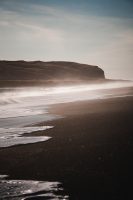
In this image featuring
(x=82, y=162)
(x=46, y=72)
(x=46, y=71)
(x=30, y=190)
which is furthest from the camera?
(x=46, y=71)

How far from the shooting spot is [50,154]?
10.3 m

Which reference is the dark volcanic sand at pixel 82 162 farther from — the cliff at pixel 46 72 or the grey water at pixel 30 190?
the cliff at pixel 46 72

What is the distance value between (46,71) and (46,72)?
1507 millimetres

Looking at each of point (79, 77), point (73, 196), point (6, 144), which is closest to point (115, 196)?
point (73, 196)

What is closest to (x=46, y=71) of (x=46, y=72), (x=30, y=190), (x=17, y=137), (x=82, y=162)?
(x=46, y=72)

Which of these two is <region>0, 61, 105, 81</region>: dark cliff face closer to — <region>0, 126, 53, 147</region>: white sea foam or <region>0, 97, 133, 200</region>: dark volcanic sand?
<region>0, 126, 53, 147</region>: white sea foam

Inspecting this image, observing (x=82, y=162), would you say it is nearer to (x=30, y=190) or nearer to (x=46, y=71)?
(x=30, y=190)

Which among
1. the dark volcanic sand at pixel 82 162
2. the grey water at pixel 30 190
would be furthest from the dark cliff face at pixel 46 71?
the grey water at pixel 30 190

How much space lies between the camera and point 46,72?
11281 cm

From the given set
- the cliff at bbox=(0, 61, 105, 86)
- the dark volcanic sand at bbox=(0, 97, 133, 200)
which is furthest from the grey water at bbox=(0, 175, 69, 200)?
the cliff at bbox=(0, 61, 105, 86)

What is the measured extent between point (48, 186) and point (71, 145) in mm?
4065

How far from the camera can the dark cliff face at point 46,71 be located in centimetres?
9850

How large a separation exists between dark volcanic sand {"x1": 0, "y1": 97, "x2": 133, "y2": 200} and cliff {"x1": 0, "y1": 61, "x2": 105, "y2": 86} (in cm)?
6357

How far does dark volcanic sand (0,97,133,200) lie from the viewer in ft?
23.8
